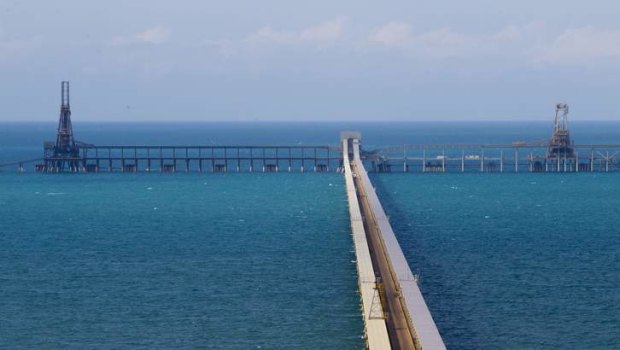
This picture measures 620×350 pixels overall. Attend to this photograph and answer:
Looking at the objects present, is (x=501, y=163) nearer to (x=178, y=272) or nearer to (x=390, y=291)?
(x=178, y=272)

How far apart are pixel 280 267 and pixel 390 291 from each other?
33.5 ft

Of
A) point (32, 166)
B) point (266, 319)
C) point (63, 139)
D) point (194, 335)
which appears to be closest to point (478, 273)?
point (266, 319)

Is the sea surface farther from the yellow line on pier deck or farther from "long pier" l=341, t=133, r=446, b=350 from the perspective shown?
"long pier" l=341, t=133, r=446, b=350

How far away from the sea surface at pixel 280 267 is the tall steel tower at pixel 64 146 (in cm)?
2067

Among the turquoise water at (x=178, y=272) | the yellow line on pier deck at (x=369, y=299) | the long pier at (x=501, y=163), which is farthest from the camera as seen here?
the long pier at (x=501, y=163)

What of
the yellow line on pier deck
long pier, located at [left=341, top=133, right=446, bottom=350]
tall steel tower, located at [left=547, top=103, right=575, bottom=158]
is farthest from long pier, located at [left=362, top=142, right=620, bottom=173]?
the yellow line on pier deck

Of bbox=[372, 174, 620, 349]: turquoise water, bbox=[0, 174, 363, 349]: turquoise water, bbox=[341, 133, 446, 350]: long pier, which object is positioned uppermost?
bbox=[341, 133, 446, 350]: long pier

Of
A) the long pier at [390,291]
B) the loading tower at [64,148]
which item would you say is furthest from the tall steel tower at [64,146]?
the long pier at [390,291]

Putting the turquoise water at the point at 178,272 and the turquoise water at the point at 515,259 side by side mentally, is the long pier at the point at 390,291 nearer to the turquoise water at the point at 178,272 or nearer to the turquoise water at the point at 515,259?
the turquoise water at the point at 178,272

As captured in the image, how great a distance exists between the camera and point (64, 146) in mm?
113812

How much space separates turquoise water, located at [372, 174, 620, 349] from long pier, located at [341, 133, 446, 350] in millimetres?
1232

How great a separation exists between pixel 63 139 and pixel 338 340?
8171cm

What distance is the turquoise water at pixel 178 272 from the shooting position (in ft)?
120

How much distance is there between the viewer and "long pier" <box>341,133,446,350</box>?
3277cm
